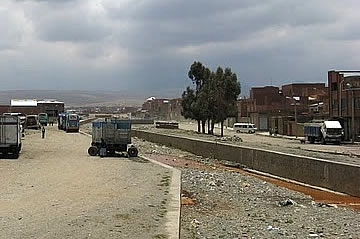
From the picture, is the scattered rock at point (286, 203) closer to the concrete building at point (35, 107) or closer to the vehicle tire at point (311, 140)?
the vehicle tire at point (311, 140)

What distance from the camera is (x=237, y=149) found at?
40938 millimetres

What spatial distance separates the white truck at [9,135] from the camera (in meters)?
36.9

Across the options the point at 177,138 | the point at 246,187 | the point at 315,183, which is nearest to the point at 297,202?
the point at 246,187

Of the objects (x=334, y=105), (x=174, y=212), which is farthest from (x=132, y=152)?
(x=334, y=105)

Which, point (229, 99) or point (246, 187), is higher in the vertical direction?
point (229, 99)

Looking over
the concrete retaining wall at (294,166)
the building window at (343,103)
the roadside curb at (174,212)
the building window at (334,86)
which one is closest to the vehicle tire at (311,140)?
the building window at (343,103)

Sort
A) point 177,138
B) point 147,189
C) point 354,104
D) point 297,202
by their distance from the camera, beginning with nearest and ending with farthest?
point 147,189 < point 297,202 < point 177,138 < point 354,104

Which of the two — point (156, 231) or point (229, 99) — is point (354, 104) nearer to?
point (229, 99)

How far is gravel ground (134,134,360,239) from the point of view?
597 inches

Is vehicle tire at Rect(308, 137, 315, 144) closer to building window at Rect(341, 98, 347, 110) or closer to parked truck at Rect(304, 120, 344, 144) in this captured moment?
parked truck at Rect(304, 120, 344, 144)

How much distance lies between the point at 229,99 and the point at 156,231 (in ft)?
208

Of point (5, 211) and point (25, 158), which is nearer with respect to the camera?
point (5, 211)

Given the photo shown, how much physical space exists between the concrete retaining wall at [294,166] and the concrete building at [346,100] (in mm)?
29166

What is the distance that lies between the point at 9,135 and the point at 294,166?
1727 cm
